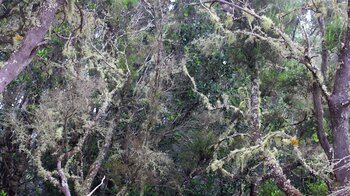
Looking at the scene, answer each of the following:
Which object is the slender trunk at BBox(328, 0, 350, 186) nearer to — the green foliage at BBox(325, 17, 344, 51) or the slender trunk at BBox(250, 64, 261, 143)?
the green foliage at BBox(325, 17, 344, 51)

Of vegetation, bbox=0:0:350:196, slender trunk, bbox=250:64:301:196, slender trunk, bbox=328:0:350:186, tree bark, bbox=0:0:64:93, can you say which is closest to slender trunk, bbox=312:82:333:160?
vegetation, bbox=0:0:350:196

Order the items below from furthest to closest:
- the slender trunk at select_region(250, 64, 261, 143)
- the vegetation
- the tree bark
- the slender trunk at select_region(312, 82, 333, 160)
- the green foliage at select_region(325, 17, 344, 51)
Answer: the vegetation < the slender trunk at select_region(250, 64, 261, 143) < the slender trunk at select_region(312, 82, 333, 160) < the green foliage at select_region(325, 17, 344, 51) < the tree bark

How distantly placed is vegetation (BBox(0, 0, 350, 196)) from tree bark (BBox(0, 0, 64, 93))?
3.31 feet

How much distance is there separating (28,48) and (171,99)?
483 cm

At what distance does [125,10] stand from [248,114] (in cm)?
461

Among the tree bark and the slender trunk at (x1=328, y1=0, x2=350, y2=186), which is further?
the slender trunk at (x1=328, y1=0, x2=350, y2=186)

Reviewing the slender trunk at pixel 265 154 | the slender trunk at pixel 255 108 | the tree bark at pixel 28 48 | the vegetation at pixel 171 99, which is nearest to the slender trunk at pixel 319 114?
the vegetation at pixel 171 99

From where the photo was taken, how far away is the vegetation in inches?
270

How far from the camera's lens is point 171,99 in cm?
942

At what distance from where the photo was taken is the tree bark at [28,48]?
4738 mm

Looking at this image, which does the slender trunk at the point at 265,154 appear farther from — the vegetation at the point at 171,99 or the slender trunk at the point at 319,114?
the slender trunk at the point at 319,114

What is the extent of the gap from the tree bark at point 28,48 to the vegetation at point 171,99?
3.31 feet

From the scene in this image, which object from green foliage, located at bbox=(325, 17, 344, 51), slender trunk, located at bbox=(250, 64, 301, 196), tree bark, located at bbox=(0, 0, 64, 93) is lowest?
slender trunk, located at bbox=(250, 64, 301, 196)

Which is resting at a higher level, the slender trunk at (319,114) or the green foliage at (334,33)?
the green foliage at (334,33)
